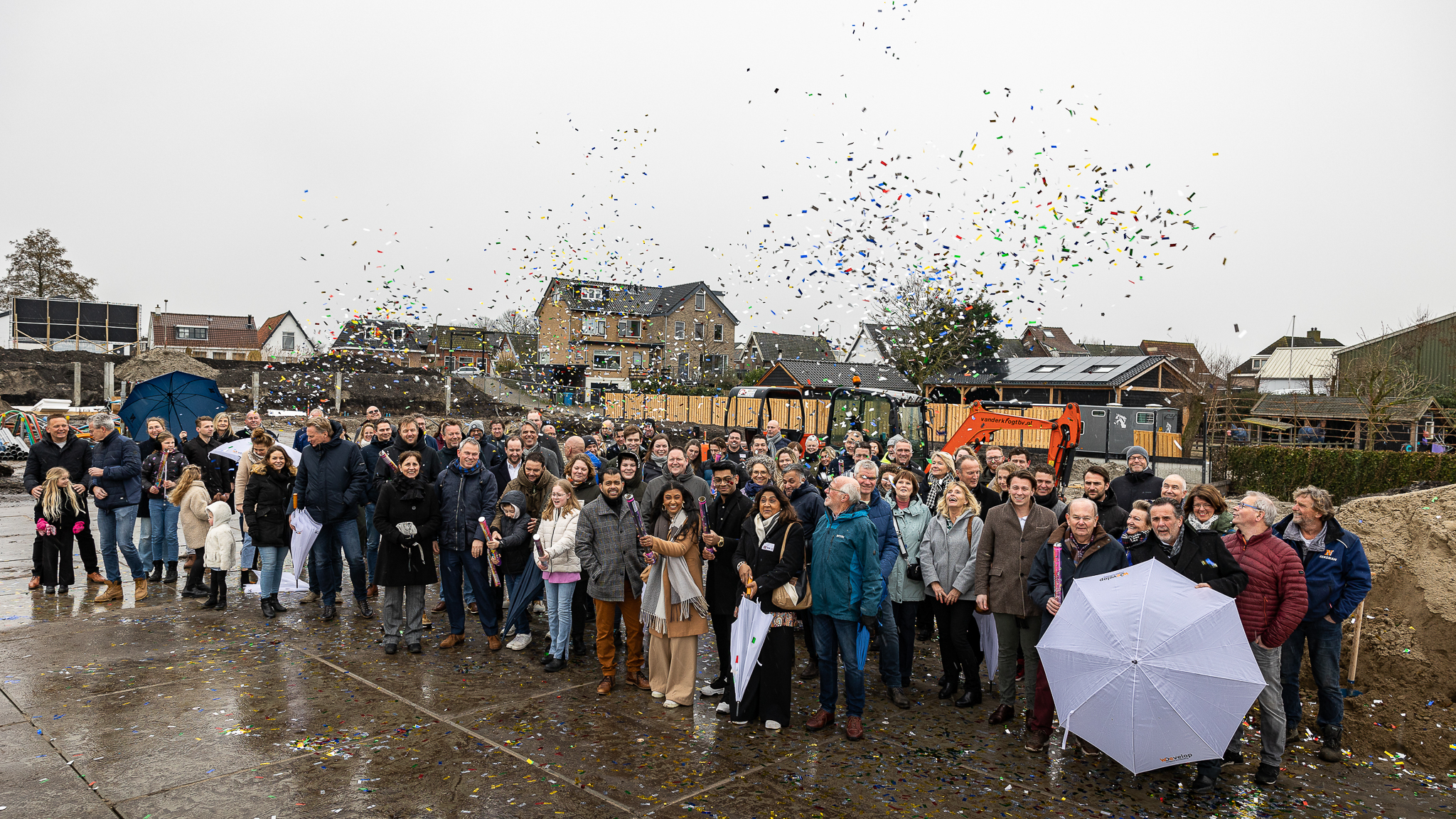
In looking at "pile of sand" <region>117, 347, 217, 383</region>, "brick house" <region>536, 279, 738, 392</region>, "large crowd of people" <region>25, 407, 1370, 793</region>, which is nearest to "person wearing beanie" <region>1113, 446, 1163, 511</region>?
"large crowd of people" <region>25, 407, 1370, 793</region>

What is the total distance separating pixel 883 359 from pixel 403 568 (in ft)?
148

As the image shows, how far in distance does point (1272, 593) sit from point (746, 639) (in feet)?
10.5

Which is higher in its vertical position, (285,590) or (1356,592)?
(1356,592)

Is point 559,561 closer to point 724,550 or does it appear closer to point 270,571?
point 724,550

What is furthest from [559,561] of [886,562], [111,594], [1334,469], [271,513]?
[1334,469]

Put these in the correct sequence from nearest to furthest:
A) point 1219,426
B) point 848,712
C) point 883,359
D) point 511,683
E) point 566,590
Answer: point 848,712 < point 511,683 < point 566,590 < point 1219,426 < point 883,359

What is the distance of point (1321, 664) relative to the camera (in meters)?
5.31

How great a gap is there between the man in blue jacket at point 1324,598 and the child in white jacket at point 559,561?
4976 millimetres

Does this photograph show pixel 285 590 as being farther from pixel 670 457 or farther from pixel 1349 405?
pixel 1349 405

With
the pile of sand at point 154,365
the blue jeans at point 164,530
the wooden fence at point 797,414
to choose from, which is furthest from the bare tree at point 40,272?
the blue jeans at point 164,530

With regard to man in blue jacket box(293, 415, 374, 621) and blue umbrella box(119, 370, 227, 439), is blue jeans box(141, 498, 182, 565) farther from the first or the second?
blue umbrella box(119, 370, 227, 439)

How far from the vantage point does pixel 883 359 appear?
165ft

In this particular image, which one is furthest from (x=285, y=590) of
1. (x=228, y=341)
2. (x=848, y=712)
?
(x=228, y=341)

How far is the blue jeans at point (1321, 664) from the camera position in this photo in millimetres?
5242
